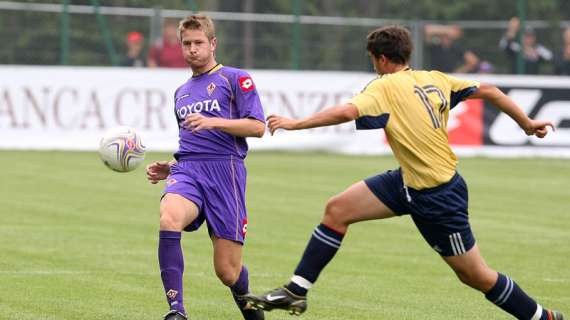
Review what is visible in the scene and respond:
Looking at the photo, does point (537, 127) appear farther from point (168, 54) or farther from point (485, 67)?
point (485, 67)

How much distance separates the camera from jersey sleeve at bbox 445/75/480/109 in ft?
25.7

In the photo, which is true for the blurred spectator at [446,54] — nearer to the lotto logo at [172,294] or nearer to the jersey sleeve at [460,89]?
the jersey sleeve at [460,89]

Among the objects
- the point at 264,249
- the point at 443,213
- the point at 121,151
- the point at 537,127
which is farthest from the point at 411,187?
the point at 264,249

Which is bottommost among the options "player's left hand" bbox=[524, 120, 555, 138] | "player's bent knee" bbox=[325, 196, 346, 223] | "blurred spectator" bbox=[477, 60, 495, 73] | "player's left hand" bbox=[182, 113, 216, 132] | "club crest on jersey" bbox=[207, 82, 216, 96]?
"blurred spectator" bbox=[477, 60, 495, 73]

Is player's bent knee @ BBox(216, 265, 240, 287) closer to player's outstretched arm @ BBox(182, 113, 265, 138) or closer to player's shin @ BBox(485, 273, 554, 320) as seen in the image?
player's outstretched arm @ BBox(182, 113, 265, 138)

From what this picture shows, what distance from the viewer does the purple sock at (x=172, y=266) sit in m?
7.82

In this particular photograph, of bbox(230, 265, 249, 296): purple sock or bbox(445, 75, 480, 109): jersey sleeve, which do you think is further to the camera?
bbox(230, 265, 249, 296): purple sock

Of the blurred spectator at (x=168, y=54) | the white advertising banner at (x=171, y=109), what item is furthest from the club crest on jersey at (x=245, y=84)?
the blurred spectator at (x=168, y=54)

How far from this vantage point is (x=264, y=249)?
12.1m

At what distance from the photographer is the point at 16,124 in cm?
2327

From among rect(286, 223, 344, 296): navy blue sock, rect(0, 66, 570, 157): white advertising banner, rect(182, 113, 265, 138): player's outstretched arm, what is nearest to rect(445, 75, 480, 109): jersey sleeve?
rect(286, 223, 344, 296): navy blue sock

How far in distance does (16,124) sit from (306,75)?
5.55 m

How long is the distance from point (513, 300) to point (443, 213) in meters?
0.71

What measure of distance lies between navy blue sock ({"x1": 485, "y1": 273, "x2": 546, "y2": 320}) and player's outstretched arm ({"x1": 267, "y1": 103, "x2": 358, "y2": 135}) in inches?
56.2
